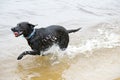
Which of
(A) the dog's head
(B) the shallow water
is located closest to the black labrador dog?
(A) the dog's head

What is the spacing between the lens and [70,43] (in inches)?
308

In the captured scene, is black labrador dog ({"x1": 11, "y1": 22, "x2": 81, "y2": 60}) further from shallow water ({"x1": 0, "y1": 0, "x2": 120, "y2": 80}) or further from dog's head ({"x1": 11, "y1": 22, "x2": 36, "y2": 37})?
shallow water ({"x1": 0, "y1": 0, "x2": 120, "y2": 80})

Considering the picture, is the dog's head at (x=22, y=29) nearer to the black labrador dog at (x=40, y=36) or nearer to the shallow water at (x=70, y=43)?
the black labrador dog at (x=40, y=36)

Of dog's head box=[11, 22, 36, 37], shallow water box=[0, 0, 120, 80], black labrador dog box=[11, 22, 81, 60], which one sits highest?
dog's head box=[11, 22, 36, 37]

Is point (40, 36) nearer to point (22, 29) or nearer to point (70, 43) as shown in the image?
point (22, 29)

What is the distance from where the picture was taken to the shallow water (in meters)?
6.25

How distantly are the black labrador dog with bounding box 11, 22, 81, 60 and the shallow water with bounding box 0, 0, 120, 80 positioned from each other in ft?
0.85

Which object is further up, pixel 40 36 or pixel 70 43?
pixel 40 36

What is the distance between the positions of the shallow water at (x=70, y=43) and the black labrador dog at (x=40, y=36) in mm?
258

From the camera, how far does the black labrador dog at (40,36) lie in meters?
6.27

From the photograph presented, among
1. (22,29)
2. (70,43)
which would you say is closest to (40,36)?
(22,29)

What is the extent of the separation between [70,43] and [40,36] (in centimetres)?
150

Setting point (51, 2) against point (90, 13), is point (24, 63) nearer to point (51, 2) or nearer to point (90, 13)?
point (90, 13)

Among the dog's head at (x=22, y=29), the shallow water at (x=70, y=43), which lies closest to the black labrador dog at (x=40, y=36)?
the dog's head at (x=22, y=29)
